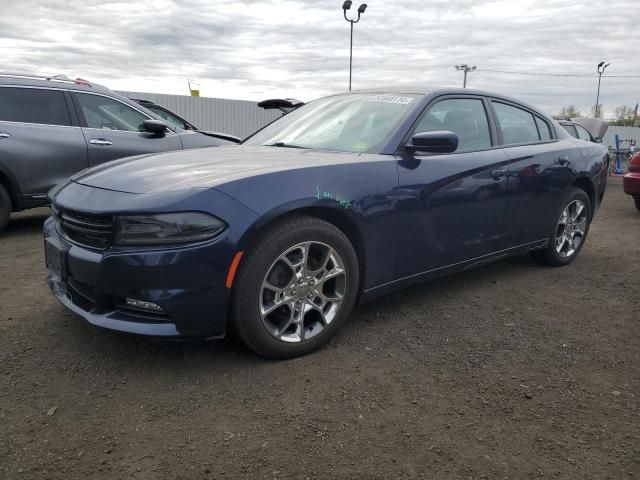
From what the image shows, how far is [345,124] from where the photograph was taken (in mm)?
3543

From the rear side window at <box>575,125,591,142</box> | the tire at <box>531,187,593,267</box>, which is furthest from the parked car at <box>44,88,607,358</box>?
the rear side window at <box>575,125,591,142</box>

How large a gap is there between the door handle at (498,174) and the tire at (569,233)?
1.00 metres

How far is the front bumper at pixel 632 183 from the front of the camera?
7867 millimetres

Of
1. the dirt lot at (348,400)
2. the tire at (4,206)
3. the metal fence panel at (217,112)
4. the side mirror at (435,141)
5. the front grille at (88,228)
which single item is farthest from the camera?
the metal fence panel at (217,112)

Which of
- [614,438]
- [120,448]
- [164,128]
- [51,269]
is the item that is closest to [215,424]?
[120,448]

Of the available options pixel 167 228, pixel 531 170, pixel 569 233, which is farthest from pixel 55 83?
pixel 569 233

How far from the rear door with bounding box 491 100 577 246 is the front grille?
275 cm

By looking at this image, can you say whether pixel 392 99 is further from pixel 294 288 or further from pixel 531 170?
pixel 294 288

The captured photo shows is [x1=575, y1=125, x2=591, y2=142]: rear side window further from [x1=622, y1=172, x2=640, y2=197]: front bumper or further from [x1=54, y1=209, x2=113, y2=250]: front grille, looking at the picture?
[x1=54, y1=209, x2=113, y2=250]: front grille

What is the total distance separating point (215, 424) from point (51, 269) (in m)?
1.38

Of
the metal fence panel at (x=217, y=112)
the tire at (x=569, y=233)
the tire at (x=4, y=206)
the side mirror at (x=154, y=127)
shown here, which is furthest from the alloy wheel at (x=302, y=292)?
the metal fence panel at (x=217, y=112)

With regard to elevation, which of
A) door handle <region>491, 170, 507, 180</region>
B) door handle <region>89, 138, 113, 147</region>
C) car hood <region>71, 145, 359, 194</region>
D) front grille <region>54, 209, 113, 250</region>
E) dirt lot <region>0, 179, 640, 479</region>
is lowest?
dirt lot <region>0, 179, 640, 479</region>

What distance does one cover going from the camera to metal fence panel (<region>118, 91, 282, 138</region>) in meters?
19.5

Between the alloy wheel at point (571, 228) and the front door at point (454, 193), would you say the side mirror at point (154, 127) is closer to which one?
the front door at point (454, 193)
